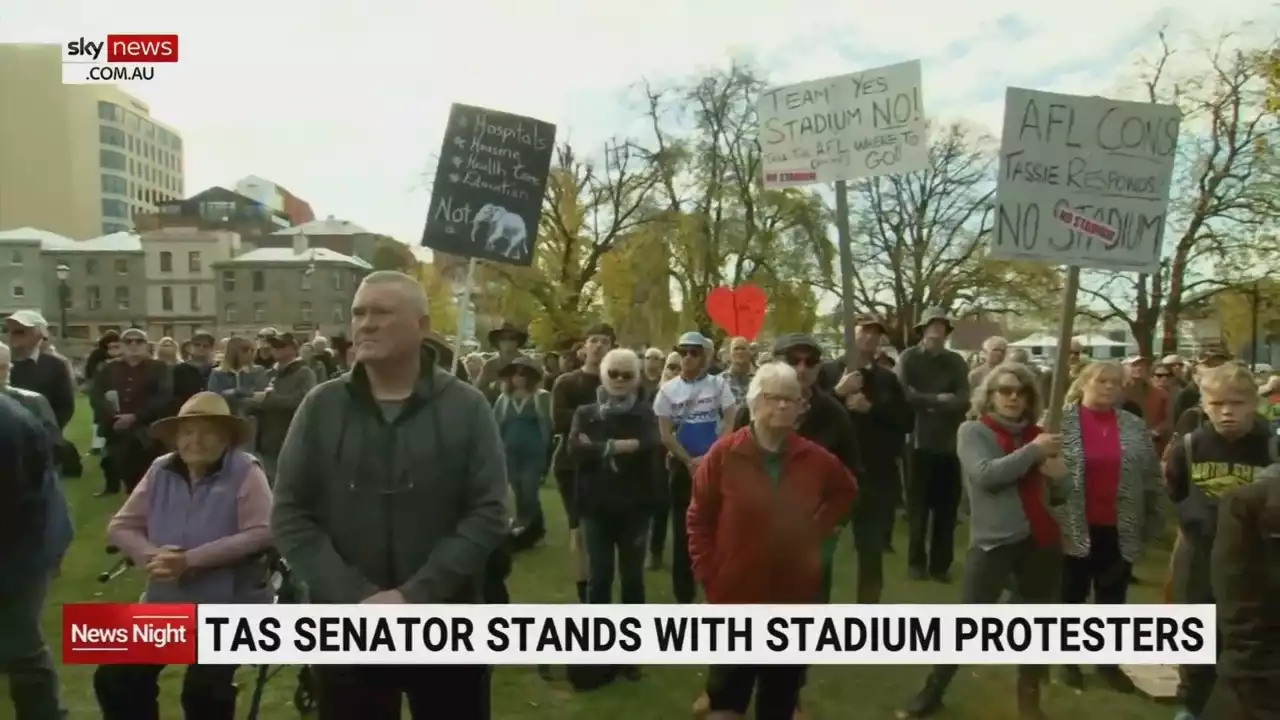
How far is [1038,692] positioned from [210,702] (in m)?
2.94

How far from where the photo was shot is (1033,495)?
3.70 metres

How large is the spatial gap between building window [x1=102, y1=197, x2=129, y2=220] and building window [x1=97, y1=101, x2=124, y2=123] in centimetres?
194

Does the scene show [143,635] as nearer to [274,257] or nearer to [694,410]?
[694,410]

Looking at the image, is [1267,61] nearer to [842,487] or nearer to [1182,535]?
[1182,535]

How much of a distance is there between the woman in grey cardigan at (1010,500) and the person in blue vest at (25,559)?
10.0 feet

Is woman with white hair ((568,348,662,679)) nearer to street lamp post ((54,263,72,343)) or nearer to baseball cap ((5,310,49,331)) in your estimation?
baseball cap ((5,310,49,331))

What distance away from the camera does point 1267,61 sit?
326 inches

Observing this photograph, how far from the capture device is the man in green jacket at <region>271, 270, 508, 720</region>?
2.35m

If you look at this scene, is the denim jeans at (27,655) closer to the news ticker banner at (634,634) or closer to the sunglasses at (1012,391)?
the news ticker banner at (634,634)

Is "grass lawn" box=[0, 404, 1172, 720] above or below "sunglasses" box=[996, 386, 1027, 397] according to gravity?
below

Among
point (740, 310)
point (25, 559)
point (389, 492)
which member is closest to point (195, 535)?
point (25, 559)

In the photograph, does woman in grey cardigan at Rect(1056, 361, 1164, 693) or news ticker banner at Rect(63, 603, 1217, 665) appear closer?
news ticker banner at Rect(63, 603, 1217, 665)

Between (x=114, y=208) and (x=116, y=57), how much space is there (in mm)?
3309

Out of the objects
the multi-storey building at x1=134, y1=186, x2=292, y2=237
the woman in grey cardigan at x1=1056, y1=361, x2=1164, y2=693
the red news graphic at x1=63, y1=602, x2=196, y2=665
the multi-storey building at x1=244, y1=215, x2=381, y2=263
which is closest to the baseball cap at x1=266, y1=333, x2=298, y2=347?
the multi-storey building at x1=244, y1=215, x2=381, y2=263
